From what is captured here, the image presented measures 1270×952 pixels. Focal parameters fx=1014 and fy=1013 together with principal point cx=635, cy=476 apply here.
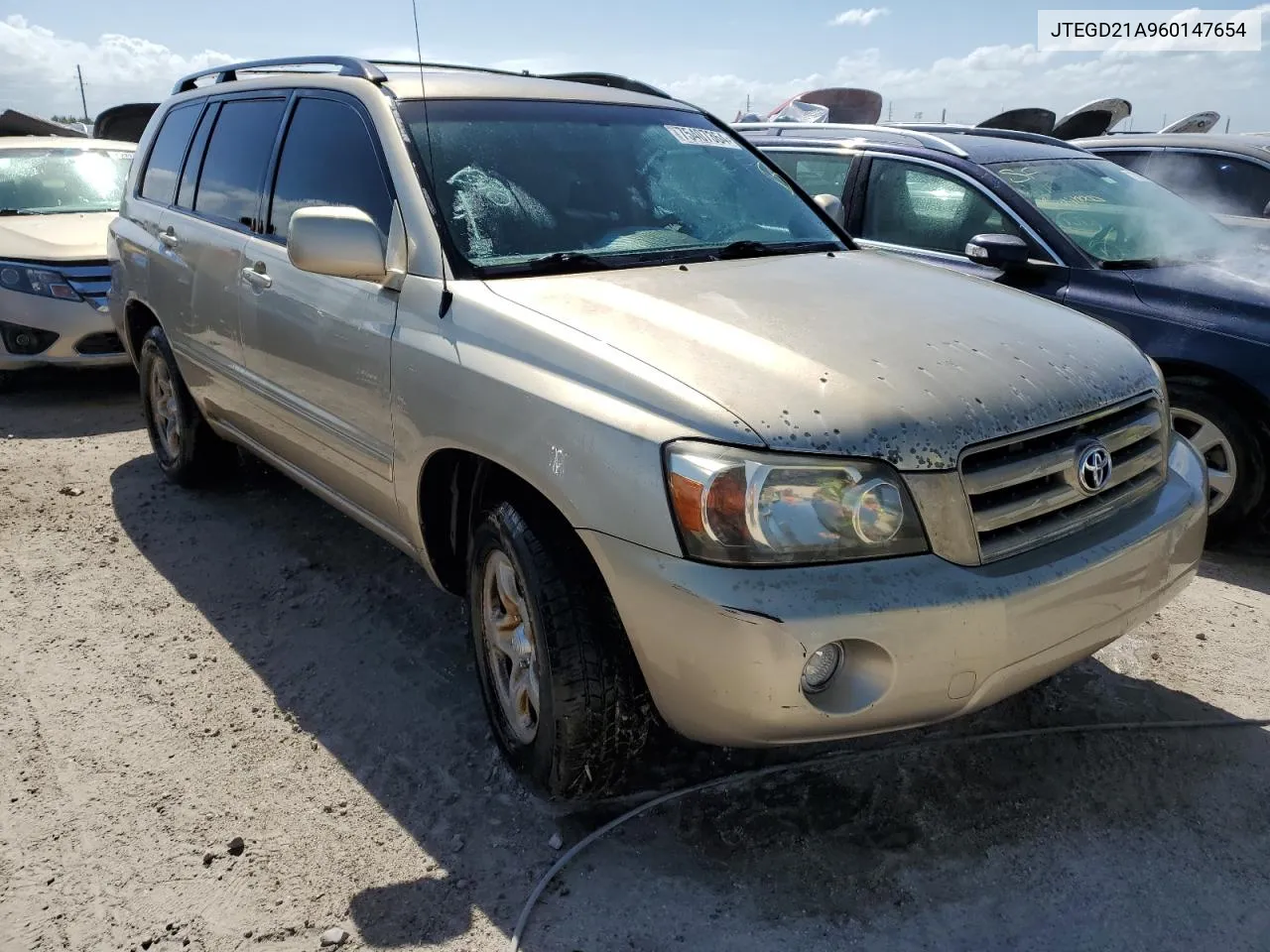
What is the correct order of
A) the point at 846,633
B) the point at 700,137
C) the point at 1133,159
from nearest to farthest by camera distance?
1. the point at 846,633
2. the point at 700,137
3. the point at 1133,159

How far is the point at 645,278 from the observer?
8.96 ft

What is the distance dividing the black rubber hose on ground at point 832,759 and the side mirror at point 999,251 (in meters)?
2.27

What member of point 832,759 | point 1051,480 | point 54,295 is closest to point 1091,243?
point 1051,480

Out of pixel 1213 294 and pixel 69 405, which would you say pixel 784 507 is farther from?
pixel 69 405

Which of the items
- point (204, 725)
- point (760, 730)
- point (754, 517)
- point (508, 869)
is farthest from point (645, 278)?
point (204, 725)

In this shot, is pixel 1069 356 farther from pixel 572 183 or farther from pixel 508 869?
pixel 508 869

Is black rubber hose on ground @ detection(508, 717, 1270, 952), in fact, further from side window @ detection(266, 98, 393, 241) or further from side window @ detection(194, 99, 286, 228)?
side window @ detection(194, 99, 286, 228)

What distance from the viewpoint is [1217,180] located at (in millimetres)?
6590

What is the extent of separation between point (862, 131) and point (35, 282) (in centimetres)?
521

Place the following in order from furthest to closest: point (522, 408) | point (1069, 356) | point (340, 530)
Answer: point (340, 530) → point (1069, 356) → point (522, 408)

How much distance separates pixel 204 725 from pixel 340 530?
5.01 feet

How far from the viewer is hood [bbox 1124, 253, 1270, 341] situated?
400cm

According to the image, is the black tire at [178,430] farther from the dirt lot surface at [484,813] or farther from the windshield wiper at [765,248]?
the windshield wiper at [765,248]

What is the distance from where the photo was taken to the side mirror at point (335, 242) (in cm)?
269
